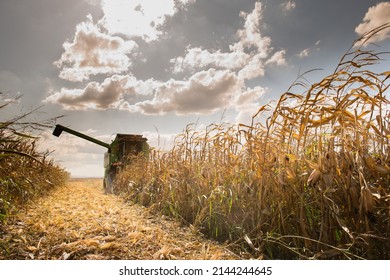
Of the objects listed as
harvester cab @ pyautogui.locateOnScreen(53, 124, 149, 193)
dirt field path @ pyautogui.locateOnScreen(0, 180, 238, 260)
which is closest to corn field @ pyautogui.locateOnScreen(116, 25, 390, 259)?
dirt field path @ pyautogui.locateOnScreen(0, 180, 238, 260)

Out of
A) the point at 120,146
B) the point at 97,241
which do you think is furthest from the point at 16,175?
the point at 120,146

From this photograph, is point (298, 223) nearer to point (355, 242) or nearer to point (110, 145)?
point (355, 242)

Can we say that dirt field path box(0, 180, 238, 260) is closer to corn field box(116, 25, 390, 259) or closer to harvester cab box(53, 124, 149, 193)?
corn field box(116, 25, 390, 259)

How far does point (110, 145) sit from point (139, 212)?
464 centimetres

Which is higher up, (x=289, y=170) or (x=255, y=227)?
(x=289, y=170)

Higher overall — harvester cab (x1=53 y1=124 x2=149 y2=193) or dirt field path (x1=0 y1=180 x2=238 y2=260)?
harvester cab (x1=53 y1=124 x2=149 y2=193)

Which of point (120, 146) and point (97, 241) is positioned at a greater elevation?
point (120, 146)

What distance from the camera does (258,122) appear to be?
83.0 inches

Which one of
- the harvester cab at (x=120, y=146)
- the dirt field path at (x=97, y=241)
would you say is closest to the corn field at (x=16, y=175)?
the dirt field path at (x=97, y=241)

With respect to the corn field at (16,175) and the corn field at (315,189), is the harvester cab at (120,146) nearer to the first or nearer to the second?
the corn field at (16,175)

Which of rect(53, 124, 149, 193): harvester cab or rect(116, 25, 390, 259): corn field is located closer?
rect(116, 25, 390, 259): corn field

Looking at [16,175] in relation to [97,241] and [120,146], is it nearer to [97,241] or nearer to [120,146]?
[97,241]

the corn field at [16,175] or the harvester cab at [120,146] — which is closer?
the corn field at [16,175]
